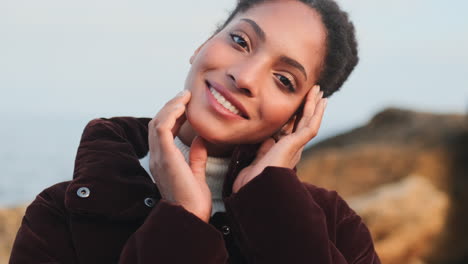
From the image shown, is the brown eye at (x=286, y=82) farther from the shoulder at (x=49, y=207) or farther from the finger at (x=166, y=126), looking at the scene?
the shoulder at (x=49, y=207)

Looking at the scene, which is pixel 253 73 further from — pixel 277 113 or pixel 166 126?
pixel 166 126

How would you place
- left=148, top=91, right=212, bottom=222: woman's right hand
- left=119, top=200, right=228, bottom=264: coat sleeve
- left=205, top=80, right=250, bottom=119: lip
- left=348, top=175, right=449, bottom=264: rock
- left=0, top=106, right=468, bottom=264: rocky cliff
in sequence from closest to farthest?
left=119, top=200, right=228, bottom=264: coat sleeve, left=148, top=91, right=212, bottom=222: woman's right hand, left=205, top=80, right=250, bottom=119: lip, left=348, top=175, right=449, bottom=264: rock, left=0, top=106, right=468, bottom=264: rocky cliff

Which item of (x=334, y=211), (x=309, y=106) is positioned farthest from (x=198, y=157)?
(x=334, y=211)

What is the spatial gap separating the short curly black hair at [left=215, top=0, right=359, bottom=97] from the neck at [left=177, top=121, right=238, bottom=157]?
0.37 metres

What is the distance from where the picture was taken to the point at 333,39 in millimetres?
1999

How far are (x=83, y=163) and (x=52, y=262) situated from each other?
0.32 m

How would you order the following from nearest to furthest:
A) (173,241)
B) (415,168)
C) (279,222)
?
(173,241), (279,222), (415,168)

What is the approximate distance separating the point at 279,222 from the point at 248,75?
0.45 meters

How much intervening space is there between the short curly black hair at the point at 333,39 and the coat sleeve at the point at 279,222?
19.1 inches

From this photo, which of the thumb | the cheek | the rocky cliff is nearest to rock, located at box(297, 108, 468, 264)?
the rocky cliff

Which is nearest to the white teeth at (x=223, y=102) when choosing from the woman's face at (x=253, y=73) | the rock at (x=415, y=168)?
the woman's face at (x=253, y=73)

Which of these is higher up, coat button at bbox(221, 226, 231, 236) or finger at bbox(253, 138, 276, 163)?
finger at bbox(253, 138, 276, 163)

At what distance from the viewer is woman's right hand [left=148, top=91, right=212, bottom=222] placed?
1.66 m

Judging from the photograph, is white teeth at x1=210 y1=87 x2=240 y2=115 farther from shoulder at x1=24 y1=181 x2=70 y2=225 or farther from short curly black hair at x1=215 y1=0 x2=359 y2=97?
shoulder at x1=24 y1=181 x2=70 y2=225
